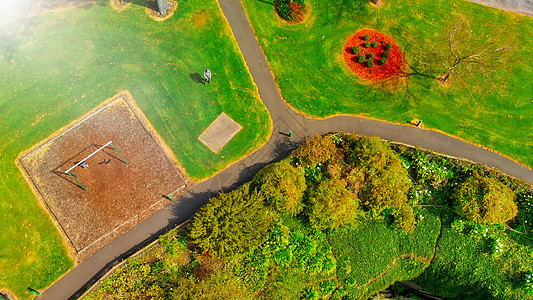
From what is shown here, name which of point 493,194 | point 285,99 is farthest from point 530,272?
point 285,99

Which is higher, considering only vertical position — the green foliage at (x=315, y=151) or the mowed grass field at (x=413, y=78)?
the mowed grass field at (x=413, y=78)

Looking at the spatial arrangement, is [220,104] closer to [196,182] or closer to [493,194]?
[196,182]

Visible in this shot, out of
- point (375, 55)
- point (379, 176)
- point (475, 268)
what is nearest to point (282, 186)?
point (379, 176)

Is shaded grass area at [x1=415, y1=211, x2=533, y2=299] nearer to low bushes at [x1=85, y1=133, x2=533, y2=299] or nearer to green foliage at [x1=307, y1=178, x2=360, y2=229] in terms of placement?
low bushes at [x1=85, y1=133, x2=533, y2=299]

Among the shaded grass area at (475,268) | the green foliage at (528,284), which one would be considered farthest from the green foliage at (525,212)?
the green foliage at (528,284)

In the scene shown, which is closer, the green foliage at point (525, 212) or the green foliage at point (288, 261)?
the green foliage at point (288, 261)

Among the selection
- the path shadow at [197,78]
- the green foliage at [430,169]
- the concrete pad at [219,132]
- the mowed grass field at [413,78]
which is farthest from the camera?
the path shadow at [197,78]

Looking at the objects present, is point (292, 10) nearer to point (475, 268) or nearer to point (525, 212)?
point (525, 212)

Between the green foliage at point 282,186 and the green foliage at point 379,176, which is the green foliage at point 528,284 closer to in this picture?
the green foliage at point 379,176
